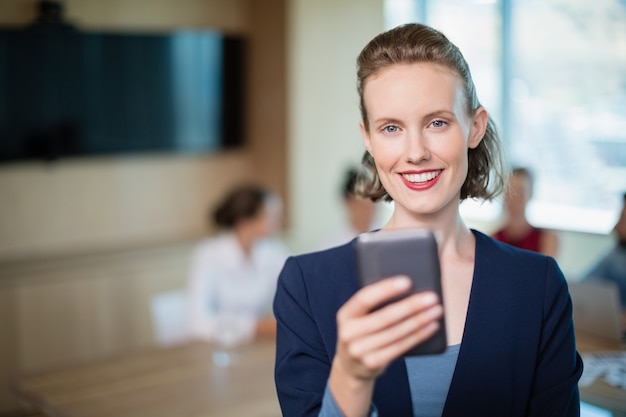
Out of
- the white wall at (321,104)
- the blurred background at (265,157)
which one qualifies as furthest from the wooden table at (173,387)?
the white wall at (321,104)

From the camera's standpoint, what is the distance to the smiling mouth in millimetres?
1246

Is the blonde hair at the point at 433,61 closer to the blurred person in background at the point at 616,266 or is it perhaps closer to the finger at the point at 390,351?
the finger at the point at 390,351

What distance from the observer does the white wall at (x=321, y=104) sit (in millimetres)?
4906

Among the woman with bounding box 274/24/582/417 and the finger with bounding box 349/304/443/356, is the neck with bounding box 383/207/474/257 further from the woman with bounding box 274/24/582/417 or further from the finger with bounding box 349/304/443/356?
the finger with bounding box 349/304/443/356

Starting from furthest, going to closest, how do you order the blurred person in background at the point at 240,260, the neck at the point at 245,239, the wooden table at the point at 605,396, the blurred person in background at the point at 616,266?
the neck at the point at 245,239 < the blurred person in background at the point at 240,260 < the blurred person in background at the point at 616,266 < the wooden table at the point at 605,396

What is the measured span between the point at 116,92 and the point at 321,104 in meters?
1.19

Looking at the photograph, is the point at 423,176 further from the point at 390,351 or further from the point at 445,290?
the point at 390,351

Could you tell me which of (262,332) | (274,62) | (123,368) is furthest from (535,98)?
(123,368)

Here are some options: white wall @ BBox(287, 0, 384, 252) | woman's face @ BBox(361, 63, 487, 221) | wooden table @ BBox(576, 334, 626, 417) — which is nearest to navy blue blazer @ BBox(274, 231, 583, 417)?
woman's face @ BBox(361, 63, 487, 221)

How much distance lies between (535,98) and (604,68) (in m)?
0.45

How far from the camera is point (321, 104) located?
502cm

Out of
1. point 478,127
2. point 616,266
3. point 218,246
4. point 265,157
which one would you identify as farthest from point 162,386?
point 265,157

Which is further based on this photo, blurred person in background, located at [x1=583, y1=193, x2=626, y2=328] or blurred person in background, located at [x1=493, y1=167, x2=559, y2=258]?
blurred person in background, located at [x1=493, y1=167, x2=559, y2=258]

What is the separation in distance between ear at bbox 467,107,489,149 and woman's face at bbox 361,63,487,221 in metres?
0.07
